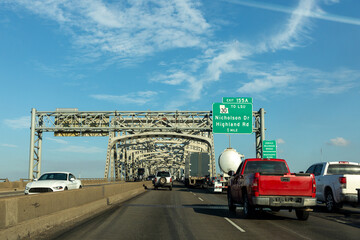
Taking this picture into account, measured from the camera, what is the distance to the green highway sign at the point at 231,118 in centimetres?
3919

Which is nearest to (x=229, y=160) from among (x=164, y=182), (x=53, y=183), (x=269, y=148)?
(x=269, y=148)

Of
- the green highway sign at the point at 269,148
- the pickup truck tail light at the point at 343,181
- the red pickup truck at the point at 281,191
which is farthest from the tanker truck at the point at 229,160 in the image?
the red pickup truck at the point at 281,191

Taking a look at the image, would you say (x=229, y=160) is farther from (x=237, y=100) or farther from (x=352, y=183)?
(x=352, y=183)

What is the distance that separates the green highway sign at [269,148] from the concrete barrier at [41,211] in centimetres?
2597

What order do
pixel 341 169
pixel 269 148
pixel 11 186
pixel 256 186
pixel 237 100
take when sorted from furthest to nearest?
pixel 237 100
pixel 269 148
pixel 11 186
pixel 341 169
pixel 256 186

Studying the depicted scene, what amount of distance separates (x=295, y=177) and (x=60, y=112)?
36183 mm

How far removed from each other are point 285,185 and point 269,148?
2749cm

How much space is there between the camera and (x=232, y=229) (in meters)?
10.8

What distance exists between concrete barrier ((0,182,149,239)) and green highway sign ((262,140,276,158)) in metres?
26.0

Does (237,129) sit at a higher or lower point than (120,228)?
higher

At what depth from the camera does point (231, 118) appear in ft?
129

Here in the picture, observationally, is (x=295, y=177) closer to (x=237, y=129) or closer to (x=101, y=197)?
(x=101, y=197)

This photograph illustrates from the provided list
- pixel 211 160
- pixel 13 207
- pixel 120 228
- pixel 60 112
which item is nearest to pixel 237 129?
pixel 211 160

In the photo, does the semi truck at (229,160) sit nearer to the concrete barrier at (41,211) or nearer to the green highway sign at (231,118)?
the green highway sign at (231,118)
